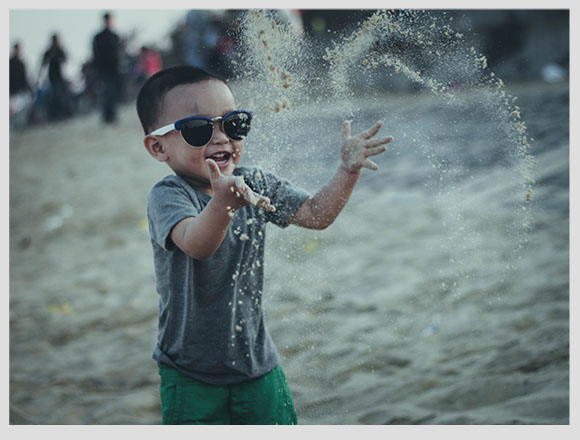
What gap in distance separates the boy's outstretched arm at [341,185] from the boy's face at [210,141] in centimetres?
27

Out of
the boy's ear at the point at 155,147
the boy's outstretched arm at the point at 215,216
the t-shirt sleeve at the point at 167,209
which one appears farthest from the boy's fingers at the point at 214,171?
the boy's ear at the point at 155,147

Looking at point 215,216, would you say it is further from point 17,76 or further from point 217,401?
point 17,76

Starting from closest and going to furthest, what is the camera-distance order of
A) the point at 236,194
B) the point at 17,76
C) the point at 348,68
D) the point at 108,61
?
the point at 236,194, the point at 348,68, the point at 17,76, the point at 108,61

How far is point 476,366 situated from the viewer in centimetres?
281

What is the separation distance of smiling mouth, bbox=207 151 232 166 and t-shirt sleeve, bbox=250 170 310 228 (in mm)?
116

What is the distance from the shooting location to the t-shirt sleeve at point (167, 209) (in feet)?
5.37

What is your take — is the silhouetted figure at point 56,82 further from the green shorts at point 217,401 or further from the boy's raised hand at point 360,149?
the green shorts at point 217,401

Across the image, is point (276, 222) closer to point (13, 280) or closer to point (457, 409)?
point (457, 409)

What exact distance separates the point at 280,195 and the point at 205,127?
1.01ft

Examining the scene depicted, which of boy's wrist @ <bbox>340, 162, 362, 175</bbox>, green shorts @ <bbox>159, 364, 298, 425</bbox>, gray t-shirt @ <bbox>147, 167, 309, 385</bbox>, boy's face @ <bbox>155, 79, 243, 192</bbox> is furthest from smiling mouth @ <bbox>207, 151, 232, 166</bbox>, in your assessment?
green shorts @ <bbox>159, 364, 298, 425</bbox>

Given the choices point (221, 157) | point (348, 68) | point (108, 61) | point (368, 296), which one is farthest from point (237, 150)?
point (108, 61)

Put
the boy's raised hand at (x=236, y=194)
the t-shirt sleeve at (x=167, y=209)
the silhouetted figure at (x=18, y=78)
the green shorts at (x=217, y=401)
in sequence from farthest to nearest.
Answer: the silhouetted figure at (x=18, y=78)
the green shorts at (x=217, y=401)
the t-shirt sleeve at (x=167, y=209)
the boy's raised hand at (x=236, y=194)

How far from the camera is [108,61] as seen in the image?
755 cm

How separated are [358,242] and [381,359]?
1.78 meters
